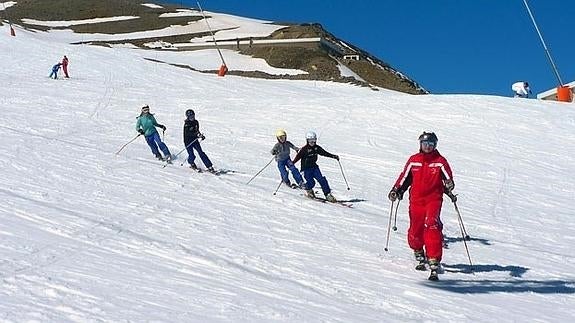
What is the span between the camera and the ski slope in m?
6.64

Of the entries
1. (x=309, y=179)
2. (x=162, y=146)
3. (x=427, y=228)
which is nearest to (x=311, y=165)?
(x=309, y=179)

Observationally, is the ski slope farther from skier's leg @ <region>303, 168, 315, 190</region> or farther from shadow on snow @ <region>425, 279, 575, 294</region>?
skier's leg @ <region>303, 168, 315, 190</region>

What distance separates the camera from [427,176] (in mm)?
8547

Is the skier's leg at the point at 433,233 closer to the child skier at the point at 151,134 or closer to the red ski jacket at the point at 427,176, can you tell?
the red ski jacket at the point at 427,176

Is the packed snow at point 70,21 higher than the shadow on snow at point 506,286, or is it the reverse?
the packed snow at point 70,21

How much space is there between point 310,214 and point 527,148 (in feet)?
43.6

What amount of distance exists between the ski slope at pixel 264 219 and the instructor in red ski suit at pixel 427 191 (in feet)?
1.46

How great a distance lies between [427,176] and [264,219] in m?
3.55

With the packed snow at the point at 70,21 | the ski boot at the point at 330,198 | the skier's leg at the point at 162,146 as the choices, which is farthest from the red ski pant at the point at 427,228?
the packed snow at the point at 70,21

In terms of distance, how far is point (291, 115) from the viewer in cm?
2722

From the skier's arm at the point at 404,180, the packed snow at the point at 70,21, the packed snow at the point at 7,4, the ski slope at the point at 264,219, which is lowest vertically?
the ski slope at the point at 264,219

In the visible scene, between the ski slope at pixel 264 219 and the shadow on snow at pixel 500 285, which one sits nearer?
the ski slope at pixel 264 219

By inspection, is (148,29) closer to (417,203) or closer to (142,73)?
(142,73)

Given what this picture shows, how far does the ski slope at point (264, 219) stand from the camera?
6641 mm
